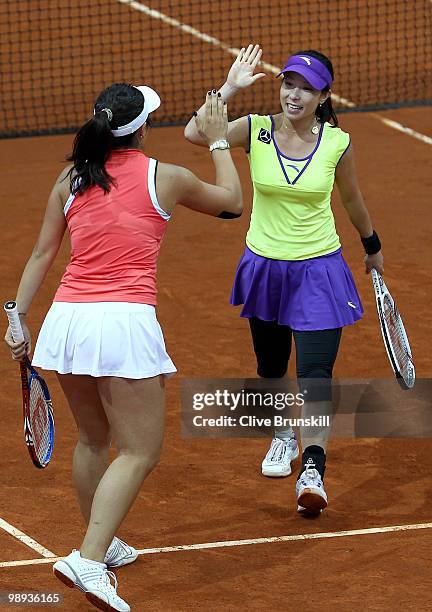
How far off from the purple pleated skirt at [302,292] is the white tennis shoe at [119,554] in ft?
5.32

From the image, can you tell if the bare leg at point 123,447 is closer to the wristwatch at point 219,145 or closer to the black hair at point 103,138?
the black hair at point 103,138

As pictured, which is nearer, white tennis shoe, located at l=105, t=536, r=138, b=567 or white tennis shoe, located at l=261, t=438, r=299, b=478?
white tennis shoe, located at l=105, t=536, r=138, b=567

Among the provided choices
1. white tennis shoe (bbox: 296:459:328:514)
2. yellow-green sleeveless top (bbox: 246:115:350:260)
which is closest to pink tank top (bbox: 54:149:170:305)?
Answer: yellow-green sleeveless top (bbox: 246:115:350:260)

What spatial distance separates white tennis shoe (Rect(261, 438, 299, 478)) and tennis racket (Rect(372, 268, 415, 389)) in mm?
774

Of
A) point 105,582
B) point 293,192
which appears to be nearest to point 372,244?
point 293,192

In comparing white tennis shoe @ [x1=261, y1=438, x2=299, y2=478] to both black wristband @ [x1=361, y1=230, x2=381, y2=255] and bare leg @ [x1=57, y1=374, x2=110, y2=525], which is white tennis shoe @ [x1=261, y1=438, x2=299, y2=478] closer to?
black wristband @ [x1=361, y1=230, x2=381, y2=255]

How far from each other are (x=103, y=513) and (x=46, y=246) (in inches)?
50.0

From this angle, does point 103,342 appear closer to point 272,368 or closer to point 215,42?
point 272,368

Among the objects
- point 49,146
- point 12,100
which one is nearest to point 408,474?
point 49,146

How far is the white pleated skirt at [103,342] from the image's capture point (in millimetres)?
6070

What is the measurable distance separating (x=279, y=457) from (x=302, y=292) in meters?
1.09

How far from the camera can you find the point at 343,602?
21.3 feet

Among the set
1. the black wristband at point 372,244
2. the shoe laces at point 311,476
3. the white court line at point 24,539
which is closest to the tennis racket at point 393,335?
the black wristband at point 372,244

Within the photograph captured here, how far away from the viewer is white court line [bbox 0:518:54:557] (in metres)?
7.02
